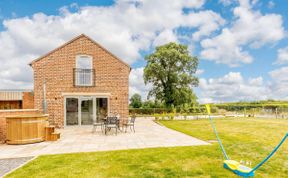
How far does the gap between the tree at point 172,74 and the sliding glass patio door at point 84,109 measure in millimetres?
18080

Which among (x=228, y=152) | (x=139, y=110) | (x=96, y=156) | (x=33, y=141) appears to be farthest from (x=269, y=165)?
(x=139, y=110)

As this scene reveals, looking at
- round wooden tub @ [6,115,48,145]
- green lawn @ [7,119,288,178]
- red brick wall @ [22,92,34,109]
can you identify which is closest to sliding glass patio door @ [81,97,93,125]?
red brick wall @ [22,92,34,109]

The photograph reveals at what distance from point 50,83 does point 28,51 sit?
13.5 ft

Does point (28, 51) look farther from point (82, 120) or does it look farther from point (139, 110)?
point (139, 110)

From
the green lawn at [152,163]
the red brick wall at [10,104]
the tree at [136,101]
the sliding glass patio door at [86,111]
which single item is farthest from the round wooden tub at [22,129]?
the tree at [136,101]

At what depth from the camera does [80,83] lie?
1384 centimetres

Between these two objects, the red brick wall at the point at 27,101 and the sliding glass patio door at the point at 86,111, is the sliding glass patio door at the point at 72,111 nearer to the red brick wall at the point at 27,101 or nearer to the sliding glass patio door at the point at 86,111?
the sliding glass patio door at the point at 86,111

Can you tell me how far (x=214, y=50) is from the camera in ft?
76.6

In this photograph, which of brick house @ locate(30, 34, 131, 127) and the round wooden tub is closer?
the round wooden tub

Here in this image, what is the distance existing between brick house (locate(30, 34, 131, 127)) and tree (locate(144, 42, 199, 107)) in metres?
17.3

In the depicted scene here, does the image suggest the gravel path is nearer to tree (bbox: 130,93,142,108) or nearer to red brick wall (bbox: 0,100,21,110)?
red brick wall (bbox: 0,100,21,110)

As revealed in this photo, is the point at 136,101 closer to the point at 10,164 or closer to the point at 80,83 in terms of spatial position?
the point at 80,83

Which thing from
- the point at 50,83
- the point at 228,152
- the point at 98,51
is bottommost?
the point at 228,152

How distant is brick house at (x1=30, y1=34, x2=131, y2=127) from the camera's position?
13234 mm
